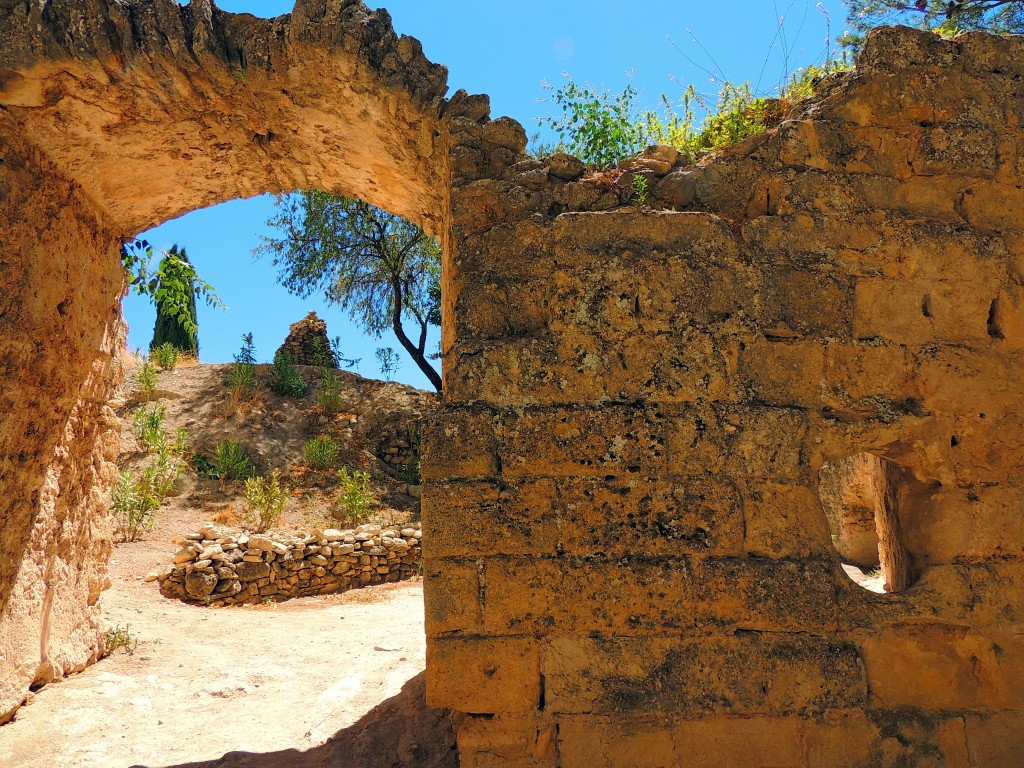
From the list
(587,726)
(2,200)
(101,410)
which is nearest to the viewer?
(587,726)

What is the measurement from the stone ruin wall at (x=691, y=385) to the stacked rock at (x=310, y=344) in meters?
13.3

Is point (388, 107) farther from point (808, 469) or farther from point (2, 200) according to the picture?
point (808, 469)

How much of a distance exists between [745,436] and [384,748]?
7.45 feet

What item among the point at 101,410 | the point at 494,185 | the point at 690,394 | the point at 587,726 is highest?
the point at 494,185

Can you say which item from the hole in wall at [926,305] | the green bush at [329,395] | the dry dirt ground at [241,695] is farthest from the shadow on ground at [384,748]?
the green bush at [329,395]

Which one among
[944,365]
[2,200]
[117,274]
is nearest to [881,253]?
[944,365]

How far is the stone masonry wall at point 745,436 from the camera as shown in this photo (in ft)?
8.61

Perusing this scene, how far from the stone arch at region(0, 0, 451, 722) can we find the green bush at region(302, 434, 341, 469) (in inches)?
316

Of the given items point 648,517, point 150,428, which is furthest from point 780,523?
point 150,428

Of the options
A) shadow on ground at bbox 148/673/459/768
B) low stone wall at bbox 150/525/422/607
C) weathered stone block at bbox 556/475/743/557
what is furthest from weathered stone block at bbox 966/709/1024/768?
low stone wall at bbox 150/525/422/607

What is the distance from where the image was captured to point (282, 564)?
353 inches

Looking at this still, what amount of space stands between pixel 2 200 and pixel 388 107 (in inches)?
77.6

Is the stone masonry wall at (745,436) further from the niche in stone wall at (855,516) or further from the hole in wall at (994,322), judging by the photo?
the niche in stone wall at (855,516)

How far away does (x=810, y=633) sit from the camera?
105 inches
